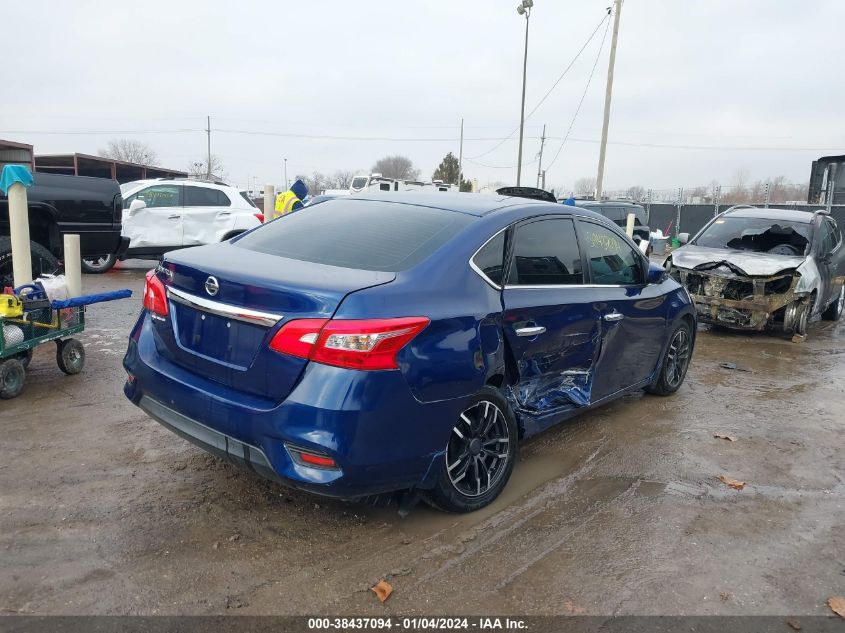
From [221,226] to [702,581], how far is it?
11.8 metres

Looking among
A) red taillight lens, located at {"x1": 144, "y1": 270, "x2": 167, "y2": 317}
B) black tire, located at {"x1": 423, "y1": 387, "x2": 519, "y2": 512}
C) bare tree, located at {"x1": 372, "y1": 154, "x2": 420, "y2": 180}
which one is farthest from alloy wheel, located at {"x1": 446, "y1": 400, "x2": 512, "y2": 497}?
bare tree, located at {"x1": 372, "y1": 154, "x2": 420, "y2": 180}

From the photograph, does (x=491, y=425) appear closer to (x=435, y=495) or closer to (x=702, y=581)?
(x=435, y=495)

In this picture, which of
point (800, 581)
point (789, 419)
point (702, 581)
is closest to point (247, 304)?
point (702, 581)

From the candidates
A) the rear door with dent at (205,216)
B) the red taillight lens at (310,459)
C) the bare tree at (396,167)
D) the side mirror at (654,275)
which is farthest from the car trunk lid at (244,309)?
the bare tree at (396,167)

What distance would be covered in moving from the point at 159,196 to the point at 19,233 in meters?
7.74

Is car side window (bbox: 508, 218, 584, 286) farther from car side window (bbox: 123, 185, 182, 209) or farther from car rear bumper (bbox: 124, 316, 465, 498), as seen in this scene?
car side window (bbox: 123, 185, 182, 209)

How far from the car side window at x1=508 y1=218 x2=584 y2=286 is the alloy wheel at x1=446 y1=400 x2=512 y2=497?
29.9 inches

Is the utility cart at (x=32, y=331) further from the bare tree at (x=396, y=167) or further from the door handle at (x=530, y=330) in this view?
the bare tree at (x=396, y=167)

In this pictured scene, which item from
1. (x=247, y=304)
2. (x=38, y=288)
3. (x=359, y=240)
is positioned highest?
(x=359, y=240)

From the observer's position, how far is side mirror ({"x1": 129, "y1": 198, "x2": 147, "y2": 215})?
11729 millimetres

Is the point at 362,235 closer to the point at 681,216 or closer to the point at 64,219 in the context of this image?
the point at 64,219

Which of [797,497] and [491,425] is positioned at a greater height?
[491,425]

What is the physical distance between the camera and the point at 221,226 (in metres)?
13.1

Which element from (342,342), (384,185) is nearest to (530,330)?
(342,342)
